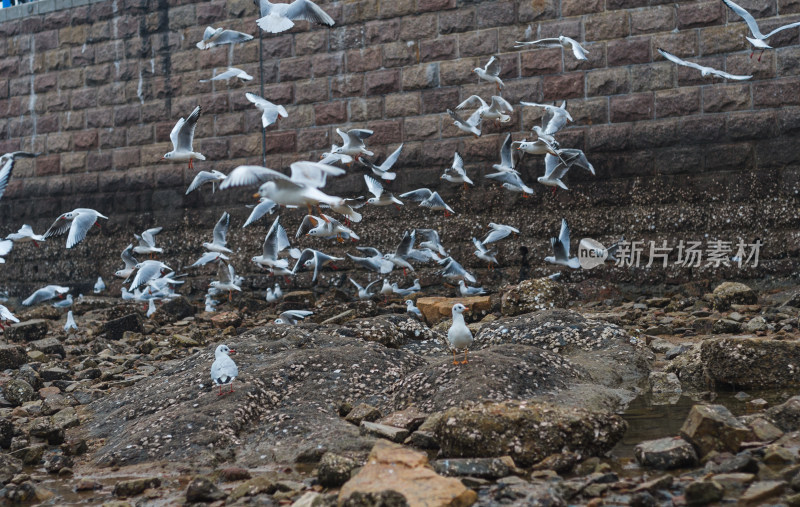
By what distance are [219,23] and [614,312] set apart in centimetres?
703

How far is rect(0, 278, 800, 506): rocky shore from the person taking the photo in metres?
4.02

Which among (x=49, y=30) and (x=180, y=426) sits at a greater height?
(x=49, y=30)

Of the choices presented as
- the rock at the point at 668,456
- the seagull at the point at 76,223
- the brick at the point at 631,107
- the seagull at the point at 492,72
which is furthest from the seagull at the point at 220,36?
A: the rock at the point at 668,456

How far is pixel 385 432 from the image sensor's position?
4941mm

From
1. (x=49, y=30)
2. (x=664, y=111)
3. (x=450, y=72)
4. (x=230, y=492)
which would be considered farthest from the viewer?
(x=49, y=30)

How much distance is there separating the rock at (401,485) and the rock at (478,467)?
0.13 meters

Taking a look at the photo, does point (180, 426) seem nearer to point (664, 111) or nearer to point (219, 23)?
point (664, 111)

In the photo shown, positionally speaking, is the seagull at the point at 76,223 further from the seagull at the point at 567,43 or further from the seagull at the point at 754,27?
the seagull at the point at 754,27

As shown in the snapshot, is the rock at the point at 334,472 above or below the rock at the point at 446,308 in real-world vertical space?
below

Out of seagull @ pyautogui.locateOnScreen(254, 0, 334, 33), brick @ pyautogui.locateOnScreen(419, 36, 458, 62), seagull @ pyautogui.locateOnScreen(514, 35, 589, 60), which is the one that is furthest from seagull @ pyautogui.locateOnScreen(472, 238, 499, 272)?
seagull @ pyautogui.locateOnScreen(254, 0, 334, 33)

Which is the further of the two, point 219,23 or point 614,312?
point 219,23

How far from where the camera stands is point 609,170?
10.4 metres

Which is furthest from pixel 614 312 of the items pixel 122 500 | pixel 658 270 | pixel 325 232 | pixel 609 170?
pixel 122 500

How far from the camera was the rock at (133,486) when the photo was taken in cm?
449
